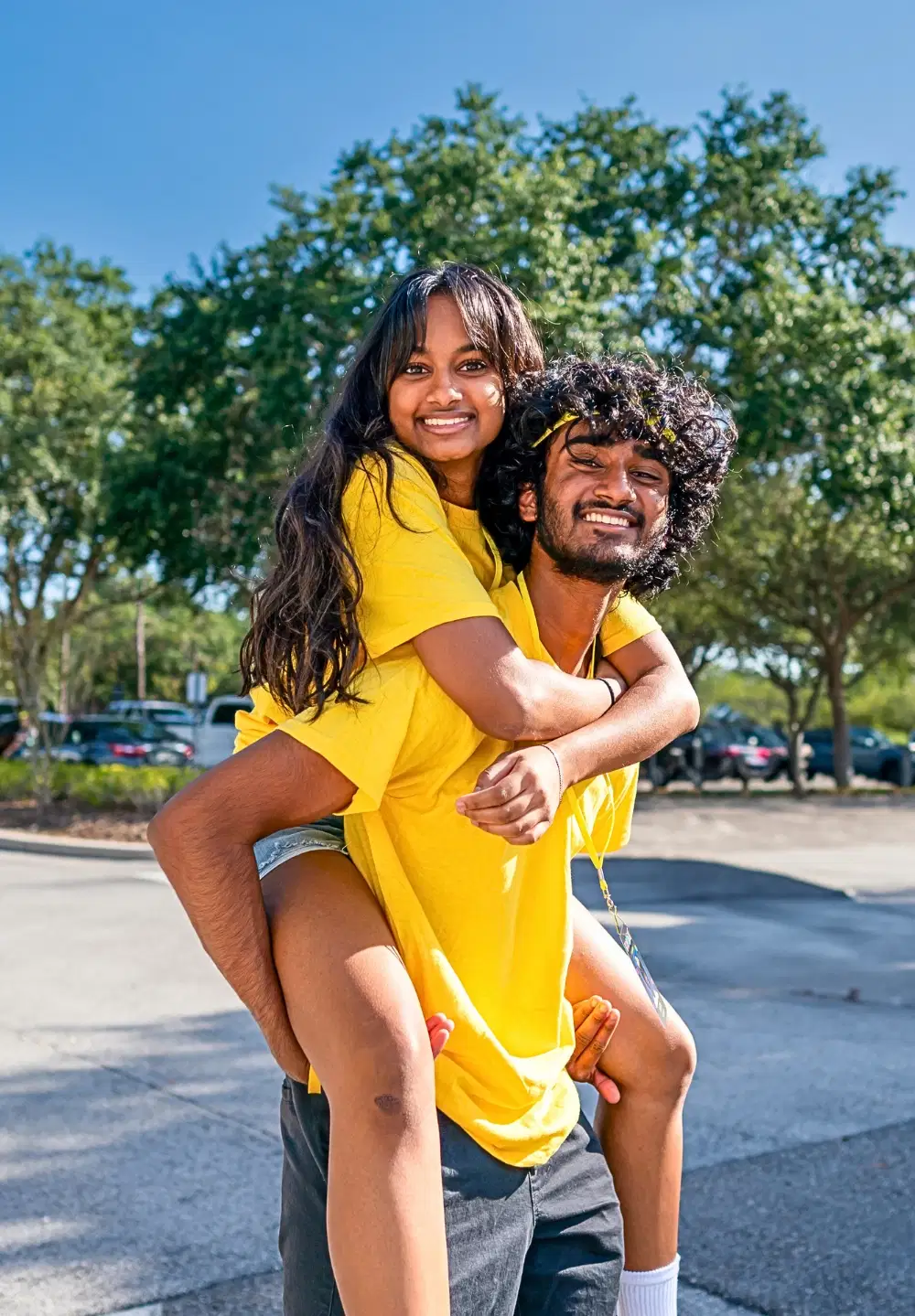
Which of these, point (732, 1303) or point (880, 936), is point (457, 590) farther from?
point (880, 936)

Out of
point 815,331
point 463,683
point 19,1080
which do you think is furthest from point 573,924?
point 815,331

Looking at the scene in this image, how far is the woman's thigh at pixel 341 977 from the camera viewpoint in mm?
1906

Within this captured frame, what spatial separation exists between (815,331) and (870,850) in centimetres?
641

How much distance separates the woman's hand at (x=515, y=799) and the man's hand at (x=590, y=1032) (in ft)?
1.56

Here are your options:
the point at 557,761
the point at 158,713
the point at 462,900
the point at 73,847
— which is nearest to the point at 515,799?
the point at 557,761

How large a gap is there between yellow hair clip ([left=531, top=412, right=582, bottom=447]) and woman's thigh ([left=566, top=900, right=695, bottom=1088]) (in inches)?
34.8

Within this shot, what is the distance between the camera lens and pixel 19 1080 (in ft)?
17.5

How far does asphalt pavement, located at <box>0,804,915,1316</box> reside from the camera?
344 cm

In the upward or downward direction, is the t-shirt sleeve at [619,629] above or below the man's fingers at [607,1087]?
above

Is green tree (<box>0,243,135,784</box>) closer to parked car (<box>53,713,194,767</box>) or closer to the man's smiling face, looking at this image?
parked car (<box>53,713,194,767</box>)

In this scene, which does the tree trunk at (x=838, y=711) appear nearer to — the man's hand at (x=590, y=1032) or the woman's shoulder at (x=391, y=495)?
the man's hand at (x=590, y=1032)

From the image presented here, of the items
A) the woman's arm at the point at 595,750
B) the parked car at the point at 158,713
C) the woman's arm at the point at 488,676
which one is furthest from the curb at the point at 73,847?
the parked car at the point at 158,713

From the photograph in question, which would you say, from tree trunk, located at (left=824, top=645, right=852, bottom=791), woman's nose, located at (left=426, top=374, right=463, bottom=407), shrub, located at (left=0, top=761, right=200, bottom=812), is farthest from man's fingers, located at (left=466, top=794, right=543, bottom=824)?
tree trunk, located at (left=824, top=645, right=852, bottom=791)

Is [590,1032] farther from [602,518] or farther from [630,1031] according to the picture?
[602,518]
